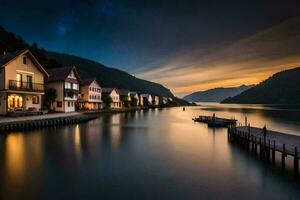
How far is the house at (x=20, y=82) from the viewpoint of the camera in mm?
31453

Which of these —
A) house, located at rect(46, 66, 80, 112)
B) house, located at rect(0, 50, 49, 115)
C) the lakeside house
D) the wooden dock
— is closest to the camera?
the wooden dock

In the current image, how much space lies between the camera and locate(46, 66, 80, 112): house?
45688 millimetres

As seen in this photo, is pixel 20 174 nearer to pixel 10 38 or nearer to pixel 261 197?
pixel 261 197

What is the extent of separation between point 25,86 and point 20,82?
1.18 m

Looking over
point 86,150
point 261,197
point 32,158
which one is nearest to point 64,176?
point 32,158

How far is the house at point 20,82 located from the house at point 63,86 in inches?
276

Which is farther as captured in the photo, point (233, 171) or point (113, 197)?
point (233, 171)

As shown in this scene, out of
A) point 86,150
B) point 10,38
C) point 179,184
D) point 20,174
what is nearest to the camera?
point 179,184

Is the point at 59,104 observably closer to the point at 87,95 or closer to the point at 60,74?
the point at 60,74

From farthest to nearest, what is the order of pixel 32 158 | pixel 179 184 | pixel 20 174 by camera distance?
pixel 32 158
pixel 20 174
pixel 179 184

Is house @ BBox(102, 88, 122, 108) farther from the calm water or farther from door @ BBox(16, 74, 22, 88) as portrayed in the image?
the calm water

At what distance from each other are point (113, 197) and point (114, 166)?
514 cm

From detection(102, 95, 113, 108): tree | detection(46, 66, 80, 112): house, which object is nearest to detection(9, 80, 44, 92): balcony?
detection(46, 66, 80, 112): house

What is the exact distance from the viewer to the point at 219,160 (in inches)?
701
